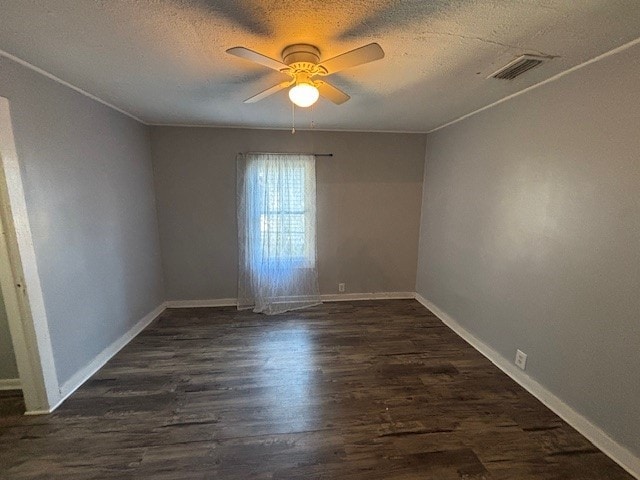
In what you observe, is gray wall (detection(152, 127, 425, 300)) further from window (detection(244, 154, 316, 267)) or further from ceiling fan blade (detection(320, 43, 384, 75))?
ceiling fan blade (detection(320, 43, 384, 75))

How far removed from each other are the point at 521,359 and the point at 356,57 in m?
2.51

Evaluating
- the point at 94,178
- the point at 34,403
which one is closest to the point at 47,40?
the point at 94,178

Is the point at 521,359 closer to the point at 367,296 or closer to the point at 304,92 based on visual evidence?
the point at 367,296

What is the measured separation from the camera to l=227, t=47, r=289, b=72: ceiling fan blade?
4.37 feet

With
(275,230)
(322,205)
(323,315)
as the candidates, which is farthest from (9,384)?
(322,205)

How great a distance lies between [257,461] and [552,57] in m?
2.87

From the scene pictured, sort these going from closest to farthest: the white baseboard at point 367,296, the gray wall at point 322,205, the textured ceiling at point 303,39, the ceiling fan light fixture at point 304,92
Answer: the textured ceiling at point 303,39 → the ceiling fan light fixture at point 304,92 → the gray wall at point 322,205 → the white baseboard at point 367,296

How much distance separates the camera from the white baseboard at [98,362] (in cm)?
212

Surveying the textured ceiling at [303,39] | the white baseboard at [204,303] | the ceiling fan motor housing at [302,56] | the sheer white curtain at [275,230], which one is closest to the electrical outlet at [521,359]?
the textured ceiling at [303,39]

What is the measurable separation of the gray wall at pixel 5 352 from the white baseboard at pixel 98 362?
44 centimetres

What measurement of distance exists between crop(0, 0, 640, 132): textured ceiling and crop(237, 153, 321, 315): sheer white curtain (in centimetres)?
128

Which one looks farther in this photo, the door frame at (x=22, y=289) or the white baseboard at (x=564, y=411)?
the door frame at (x=22, y=289)

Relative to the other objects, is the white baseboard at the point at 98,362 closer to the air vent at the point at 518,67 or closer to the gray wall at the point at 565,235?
the gray wall at the point at 565,235

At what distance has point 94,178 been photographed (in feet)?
8.14
